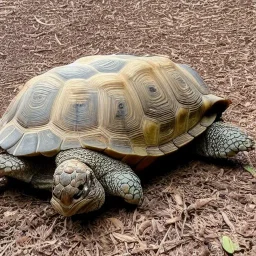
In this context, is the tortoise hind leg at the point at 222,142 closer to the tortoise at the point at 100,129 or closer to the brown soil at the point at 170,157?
the tortoise at the point at 100,129

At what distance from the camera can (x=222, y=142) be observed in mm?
4137

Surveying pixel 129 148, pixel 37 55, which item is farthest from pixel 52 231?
pixel 37 55

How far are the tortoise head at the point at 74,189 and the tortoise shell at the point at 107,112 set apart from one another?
30 cm

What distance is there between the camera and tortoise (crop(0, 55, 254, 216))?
345 centimetres

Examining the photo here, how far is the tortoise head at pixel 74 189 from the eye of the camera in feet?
10.3

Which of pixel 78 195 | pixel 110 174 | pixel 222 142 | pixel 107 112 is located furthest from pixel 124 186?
pixel 222 142

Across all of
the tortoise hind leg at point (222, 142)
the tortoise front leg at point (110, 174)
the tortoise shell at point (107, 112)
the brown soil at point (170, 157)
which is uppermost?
the tortoise shell at point (107, 112)

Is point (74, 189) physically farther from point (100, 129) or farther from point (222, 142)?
point (222, 142)

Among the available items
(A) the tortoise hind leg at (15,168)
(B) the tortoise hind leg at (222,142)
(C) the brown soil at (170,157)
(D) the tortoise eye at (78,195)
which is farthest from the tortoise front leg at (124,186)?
(B) the tortoise hind leg at (222,142)

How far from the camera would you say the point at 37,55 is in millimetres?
6812

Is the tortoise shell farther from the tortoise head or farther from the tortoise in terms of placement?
the tortoise head

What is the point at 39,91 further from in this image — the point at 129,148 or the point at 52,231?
the point at 52,231

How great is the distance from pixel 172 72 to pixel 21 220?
1.90 metres

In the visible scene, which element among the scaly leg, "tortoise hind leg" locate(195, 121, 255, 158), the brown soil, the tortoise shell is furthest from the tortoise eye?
"tortoise hind leg" locate(195, 121, 255, 158)
